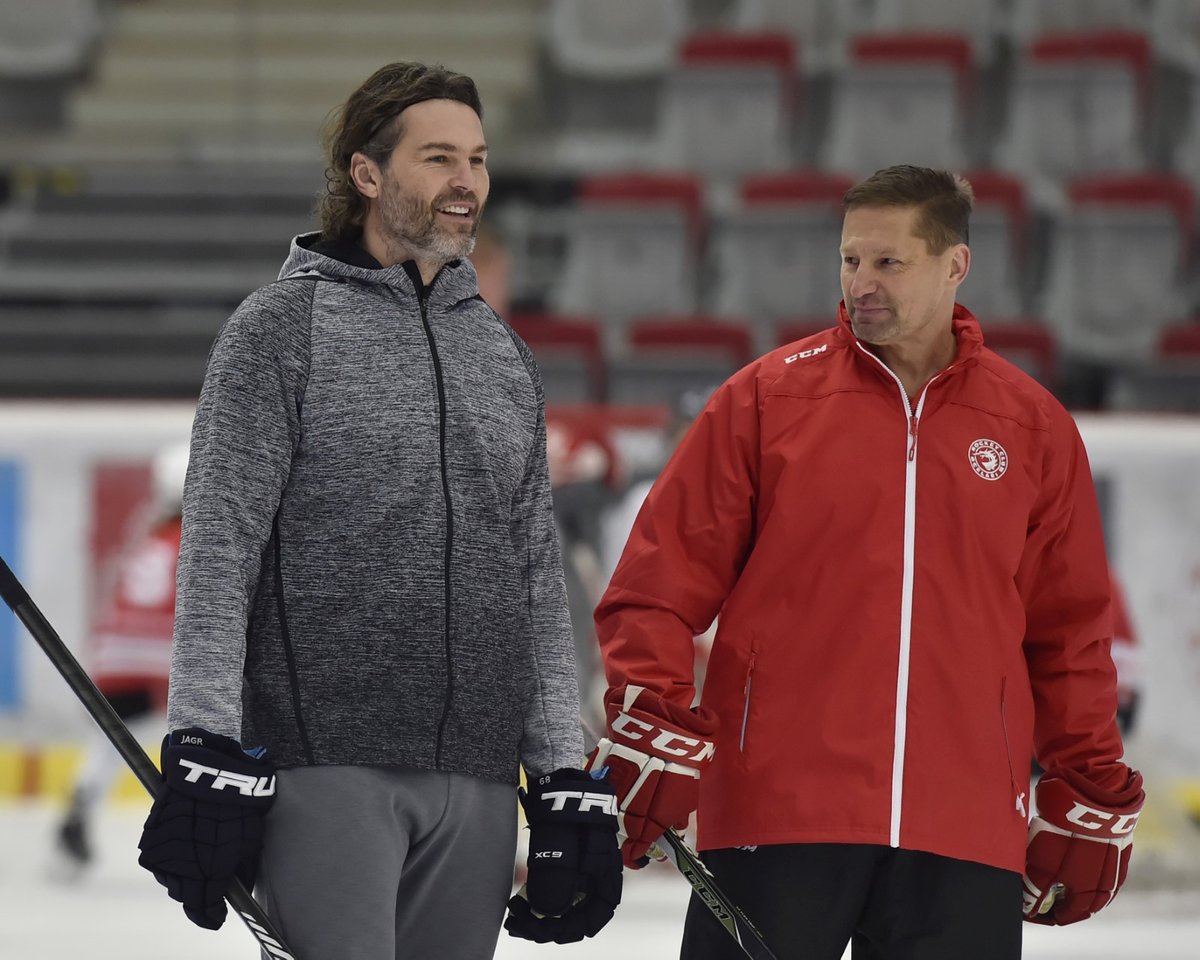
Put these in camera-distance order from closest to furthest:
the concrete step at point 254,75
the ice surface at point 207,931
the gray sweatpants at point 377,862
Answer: the gray sweatpants at point 377,862 → the ice surface at point 207,931 → the concrete step at point 254,75

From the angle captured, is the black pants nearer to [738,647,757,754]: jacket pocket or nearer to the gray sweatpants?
[738,647,757,754]: jacket pocket

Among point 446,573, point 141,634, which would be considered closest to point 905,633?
point 446,573

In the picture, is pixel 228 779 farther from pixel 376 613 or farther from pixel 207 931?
pixel 207 931

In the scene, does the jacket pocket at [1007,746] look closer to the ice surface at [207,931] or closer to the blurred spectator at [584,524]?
the ice surface at [207,931]

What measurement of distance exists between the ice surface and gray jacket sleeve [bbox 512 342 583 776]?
7.37 ft

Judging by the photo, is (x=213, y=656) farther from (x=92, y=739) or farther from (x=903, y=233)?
(x=92, y=739)

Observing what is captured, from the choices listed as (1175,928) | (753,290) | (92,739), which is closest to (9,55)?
(753,290)

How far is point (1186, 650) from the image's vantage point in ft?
17.8

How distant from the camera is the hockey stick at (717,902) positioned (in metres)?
2.12

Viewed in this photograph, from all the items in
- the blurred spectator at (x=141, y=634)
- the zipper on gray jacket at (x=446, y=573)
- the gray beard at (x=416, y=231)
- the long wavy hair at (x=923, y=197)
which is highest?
the long wavy hair at (x=923, y=197)

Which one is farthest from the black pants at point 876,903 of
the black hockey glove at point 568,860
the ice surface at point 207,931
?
the ice surface at point 207,931

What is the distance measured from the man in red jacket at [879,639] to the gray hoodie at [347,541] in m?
0.33

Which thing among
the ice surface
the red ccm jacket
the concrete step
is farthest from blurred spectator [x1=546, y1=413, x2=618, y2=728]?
the concrete step

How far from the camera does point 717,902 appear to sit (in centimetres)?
215
